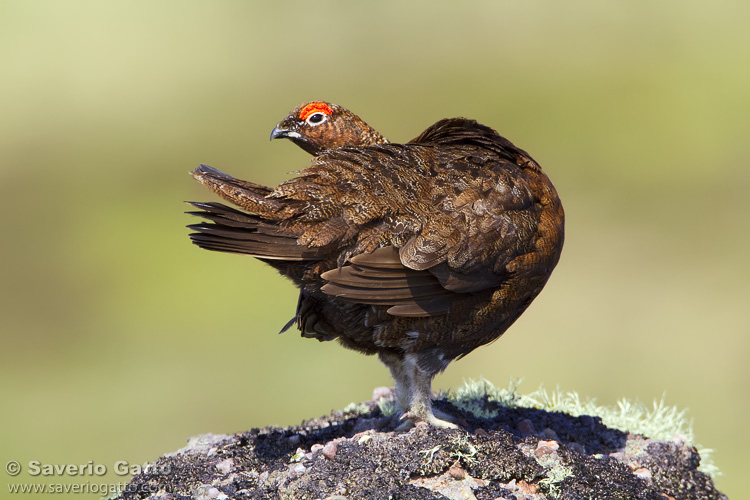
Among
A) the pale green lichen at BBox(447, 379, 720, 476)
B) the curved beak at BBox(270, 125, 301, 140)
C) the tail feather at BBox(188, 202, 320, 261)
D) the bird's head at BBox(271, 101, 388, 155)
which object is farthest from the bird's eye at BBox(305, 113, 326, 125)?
the pale green lichen at BBox(447, 379, 720, 476)

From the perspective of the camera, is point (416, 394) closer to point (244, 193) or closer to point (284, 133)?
point (244, 193)

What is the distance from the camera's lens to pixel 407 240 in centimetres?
448

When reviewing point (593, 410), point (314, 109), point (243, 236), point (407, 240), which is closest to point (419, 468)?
point (407, 240)

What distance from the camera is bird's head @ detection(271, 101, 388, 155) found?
5.58 m

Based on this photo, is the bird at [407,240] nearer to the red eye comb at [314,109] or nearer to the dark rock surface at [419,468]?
the dark rock surface at [419,468]

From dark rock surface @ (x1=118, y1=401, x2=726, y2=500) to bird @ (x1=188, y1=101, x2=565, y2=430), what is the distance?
0.46 m

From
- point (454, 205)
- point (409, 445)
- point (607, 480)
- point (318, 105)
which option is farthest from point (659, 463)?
point (318, 105)

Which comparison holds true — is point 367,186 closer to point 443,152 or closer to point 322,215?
point 322,215

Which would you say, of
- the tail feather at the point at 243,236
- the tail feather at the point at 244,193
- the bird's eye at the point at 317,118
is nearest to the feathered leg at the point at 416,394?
the tail feather at the point at 243,236

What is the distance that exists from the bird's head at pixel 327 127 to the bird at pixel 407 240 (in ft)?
2.16

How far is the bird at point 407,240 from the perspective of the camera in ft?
14.2

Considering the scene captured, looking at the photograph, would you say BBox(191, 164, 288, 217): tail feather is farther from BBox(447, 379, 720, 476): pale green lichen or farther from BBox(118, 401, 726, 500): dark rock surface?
BBox(447, 379, 720, 476): pale green lichen

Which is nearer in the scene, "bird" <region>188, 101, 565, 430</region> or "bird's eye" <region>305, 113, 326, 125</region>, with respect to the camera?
"bird" <region>188, 101, 565, 430</region>

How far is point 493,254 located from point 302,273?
1.09 m
